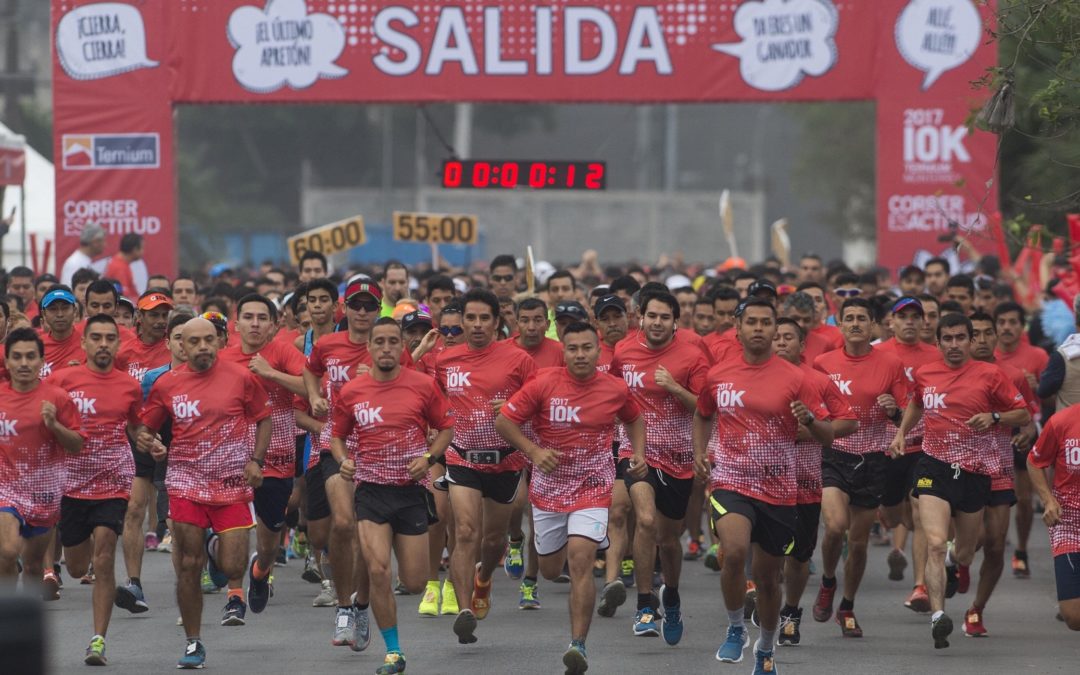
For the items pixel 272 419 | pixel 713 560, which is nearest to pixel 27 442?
pixel 272 419

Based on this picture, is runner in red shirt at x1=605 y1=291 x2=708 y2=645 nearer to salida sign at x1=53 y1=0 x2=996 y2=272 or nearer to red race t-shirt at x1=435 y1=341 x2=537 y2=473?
red race t-shirt at x1=435 y1=341 x2=537 y2=473

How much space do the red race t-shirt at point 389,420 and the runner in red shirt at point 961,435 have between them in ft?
9.84

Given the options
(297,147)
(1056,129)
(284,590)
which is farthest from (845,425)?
(297,147)

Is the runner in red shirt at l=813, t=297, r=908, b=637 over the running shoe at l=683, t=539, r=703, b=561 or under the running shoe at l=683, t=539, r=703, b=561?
over

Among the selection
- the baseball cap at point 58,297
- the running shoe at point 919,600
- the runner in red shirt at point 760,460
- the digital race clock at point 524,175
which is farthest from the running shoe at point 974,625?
the digital race clock at point 524,175

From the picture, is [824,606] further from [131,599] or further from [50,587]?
[50,587]

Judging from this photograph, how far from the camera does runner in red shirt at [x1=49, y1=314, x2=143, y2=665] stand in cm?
1011

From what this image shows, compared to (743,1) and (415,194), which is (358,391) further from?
(415,194)

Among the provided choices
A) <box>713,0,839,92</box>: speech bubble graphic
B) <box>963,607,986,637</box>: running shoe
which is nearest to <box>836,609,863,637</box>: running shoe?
<box>963,607,986,637</box>: running shoe

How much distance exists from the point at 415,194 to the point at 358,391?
50.6m

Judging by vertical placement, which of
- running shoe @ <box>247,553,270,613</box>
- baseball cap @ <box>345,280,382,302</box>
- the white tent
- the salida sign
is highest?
the salida sign

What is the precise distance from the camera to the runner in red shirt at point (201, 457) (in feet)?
31.7

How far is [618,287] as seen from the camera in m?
14.0

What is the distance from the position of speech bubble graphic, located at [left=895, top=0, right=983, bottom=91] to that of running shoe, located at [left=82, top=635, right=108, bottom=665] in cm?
1354
